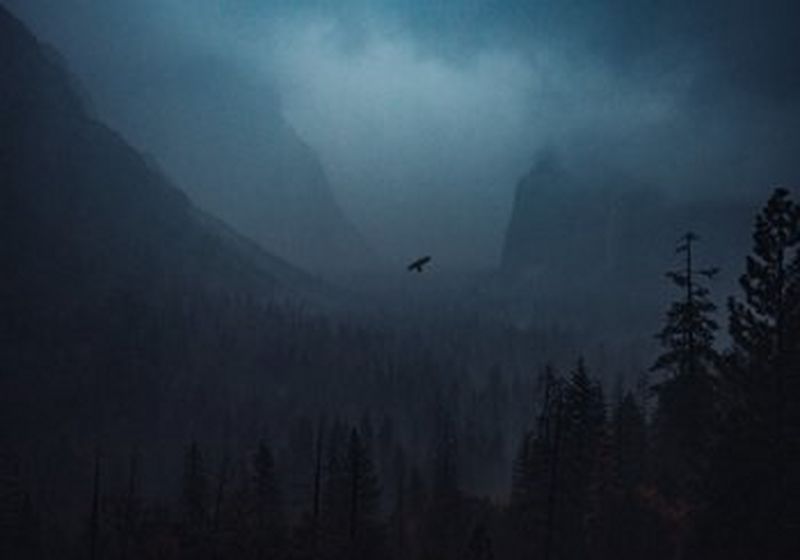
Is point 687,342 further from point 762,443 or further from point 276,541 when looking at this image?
point 276,541

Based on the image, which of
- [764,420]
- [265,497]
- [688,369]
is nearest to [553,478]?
[688,369]

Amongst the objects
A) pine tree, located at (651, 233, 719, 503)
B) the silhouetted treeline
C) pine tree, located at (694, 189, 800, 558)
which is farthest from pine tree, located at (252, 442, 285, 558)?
pine tree, located at (694, 189, 800, 558)

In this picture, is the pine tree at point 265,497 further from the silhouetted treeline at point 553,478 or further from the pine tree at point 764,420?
the pine tree at point 764,420

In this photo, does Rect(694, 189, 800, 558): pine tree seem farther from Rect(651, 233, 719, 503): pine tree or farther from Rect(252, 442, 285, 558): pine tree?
Rect(252, 442, 285, 558): pine tree

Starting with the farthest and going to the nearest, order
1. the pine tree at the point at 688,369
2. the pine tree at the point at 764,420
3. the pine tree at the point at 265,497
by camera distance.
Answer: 1. the pine tree at the point at 265,497
2. the pine tree at the point at 688,369
3. the pine tree at the point at 764,420

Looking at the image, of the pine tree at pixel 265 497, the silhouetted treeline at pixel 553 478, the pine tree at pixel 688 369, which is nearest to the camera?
the silhouetted treeline at pixel 553 478

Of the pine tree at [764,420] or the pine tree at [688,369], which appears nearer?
the pine tree at [764,420]

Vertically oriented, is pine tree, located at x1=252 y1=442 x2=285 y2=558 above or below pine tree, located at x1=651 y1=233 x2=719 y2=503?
below

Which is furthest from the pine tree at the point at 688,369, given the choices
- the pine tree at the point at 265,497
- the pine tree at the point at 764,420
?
the pine tree at the point at 265,497

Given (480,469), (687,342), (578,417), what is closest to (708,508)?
(687,342)

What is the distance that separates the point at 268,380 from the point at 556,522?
159 meters

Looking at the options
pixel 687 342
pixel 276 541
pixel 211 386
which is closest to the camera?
pixel 687 342

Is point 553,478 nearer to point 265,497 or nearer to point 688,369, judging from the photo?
point 688,369

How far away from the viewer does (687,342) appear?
3784cm
